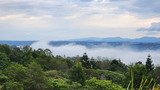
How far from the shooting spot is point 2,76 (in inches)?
2181

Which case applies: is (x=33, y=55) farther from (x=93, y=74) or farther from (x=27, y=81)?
(x=27, y=81)

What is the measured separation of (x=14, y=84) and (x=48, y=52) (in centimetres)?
5366

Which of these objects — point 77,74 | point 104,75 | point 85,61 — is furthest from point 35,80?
point 85,61

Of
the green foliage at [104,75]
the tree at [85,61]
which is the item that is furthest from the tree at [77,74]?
the tree at [85,61]

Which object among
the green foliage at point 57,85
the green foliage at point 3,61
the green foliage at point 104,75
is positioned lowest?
the green foliage at point 104,75

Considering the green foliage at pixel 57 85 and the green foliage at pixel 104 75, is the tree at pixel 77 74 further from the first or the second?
the green foliage at pixel 104 75

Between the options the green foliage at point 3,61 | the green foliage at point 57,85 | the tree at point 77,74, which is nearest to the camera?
the green foliage at point 57,85

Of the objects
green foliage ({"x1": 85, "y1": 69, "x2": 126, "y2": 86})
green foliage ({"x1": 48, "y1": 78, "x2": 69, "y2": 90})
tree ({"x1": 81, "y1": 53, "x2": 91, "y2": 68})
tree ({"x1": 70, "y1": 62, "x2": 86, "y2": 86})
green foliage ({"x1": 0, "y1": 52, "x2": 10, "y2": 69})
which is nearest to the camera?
green foliage ({"x1": 48, "y1": 78, "x2": 69, "y2": 90})

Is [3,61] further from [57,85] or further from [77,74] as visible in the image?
[57,85]

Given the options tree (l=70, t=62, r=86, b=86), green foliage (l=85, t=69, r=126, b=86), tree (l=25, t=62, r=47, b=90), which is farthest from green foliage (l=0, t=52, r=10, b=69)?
tree (l=25, t=62, r=47, b=90)

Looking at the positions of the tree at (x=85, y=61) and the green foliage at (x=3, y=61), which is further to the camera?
the tree at (x=85, y=61)

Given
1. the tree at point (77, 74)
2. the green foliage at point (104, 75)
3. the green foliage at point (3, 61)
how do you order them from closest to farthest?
the tree at point (77, 74) → the green foliage at point (104, 75) → the green foliage at point (3, 61)

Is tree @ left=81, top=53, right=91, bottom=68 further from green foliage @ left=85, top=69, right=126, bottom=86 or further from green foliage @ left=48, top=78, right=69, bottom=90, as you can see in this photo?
green foliage @ left=48, top=78, right=69, bottom=90

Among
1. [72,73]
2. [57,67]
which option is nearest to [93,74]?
[57,67]
